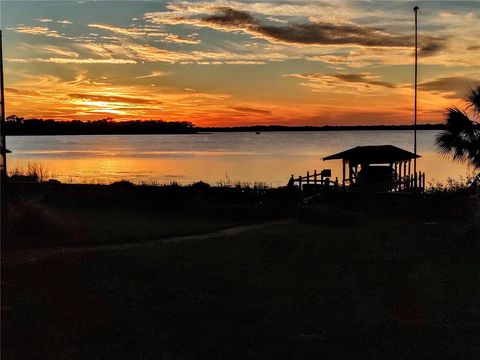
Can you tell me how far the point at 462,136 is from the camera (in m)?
20.8

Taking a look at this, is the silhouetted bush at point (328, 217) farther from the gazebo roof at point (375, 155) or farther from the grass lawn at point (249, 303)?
the gazebo roof at point (375, 155)

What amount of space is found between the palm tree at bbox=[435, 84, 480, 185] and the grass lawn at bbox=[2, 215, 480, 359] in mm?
4595

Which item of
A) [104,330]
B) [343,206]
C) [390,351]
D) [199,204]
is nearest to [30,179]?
[199,204]

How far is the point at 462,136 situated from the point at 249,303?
13.3m

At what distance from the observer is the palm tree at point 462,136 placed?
66.7 feet

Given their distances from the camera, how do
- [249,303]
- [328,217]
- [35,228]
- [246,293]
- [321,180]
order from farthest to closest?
[321,180], [328,217], [35,228], [246,293], [249,303]

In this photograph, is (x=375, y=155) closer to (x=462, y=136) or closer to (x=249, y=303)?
(x=462, y=136)

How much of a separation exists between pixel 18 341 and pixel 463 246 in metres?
12.8

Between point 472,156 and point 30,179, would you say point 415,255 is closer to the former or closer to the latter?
point 472,156

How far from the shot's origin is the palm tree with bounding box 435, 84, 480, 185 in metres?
20.3

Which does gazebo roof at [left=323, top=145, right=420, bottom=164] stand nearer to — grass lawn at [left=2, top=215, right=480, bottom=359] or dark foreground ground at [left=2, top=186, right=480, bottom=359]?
dark foreground ground at [left=2, top=186, right=480, bottom=359]

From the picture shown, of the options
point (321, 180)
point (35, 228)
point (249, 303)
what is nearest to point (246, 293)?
point (249, 303)

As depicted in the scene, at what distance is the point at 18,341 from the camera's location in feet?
27.4

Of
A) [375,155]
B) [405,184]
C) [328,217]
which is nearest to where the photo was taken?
[328,217]
